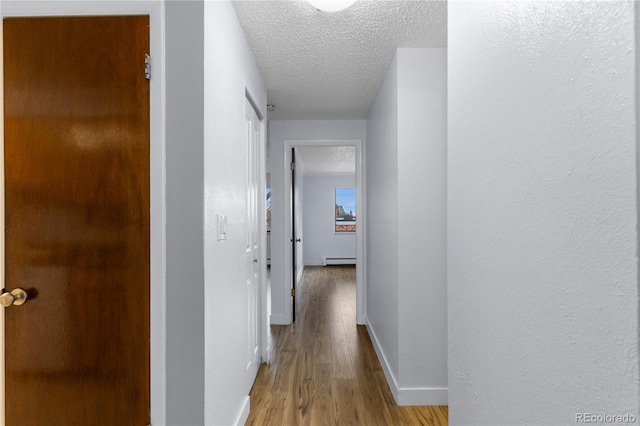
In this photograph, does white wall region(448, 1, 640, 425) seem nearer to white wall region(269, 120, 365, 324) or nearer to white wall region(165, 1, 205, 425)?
white wall region(165, 1, 205, 425)

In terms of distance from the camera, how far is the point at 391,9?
6.61 ft

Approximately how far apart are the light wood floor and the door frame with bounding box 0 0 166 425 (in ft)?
3.45

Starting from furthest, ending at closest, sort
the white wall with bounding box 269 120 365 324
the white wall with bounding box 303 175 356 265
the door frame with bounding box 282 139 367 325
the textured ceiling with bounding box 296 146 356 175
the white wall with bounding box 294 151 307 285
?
the white wall with bounding box 303 175 356 265 → the white wall with bounding box 294 151 307 285 → the textured ceiling with bounding box 296 146 356 175 → the white wall with bounding box 269 120 365 324 → the door frame with bounding box 282 139 367 325

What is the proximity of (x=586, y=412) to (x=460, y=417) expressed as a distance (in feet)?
2.33

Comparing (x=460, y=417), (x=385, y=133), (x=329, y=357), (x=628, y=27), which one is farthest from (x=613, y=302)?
(x=329, y=357)

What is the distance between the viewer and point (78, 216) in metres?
1.49

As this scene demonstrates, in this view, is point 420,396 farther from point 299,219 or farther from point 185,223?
point 299,219

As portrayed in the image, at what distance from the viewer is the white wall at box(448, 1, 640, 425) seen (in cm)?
58

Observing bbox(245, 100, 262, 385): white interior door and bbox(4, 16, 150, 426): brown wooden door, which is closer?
bbox(4, 16, 150, 426): brown wooden door

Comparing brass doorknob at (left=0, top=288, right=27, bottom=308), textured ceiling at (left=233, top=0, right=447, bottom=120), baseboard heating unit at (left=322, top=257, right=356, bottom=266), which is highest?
textured ceiling at (left=233, top=0, right=447, bottom=120)

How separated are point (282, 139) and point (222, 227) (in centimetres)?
282

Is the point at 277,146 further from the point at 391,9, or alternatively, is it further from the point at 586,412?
the point at 586,412

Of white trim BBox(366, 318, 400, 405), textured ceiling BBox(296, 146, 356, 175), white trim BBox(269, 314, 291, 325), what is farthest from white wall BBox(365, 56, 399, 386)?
textured ceiling BBox(296, 146, 356, 175)

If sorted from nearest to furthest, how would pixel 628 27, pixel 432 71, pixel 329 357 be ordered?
pixel 628 27
pixel 432 71
pixel 329 357
